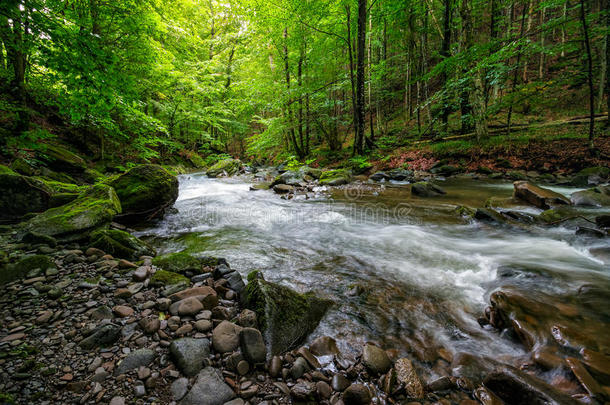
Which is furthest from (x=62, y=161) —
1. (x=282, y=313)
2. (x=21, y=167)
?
(x=282, y=313)

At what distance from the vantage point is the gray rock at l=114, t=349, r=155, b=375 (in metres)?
1.67

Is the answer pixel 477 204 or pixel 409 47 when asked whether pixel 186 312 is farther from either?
pixel 409 47

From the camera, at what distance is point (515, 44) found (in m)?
6.99

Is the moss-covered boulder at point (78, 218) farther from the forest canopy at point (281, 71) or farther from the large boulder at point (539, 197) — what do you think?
the large boulder at point (539, 197)

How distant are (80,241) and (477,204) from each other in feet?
28.7

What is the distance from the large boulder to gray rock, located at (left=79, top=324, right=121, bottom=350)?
26.4ft

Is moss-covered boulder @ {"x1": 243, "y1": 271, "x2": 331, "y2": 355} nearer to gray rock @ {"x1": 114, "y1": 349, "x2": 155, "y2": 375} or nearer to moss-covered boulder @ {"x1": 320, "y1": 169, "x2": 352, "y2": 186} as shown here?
gray rock @ {"x1": 114, "y1": 349, "x2": 155, "y2": 375}

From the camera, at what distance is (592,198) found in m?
5.65

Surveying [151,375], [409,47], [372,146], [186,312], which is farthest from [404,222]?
[409,47]

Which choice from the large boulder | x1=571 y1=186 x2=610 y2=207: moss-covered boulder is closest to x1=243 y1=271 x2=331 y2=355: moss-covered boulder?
the large boulder

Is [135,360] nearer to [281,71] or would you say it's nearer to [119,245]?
[119,245]

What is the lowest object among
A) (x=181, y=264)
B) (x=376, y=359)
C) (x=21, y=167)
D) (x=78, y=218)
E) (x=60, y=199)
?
(x=376, y=359)

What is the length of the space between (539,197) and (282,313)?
22.3ft

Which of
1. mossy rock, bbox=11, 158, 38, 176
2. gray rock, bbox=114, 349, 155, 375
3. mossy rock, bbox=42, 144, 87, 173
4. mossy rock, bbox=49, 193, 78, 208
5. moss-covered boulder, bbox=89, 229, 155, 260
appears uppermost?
mossy rock, bbox=42, 144, 87, 173
